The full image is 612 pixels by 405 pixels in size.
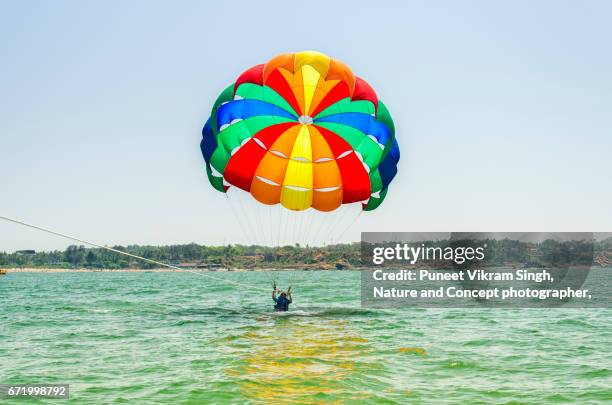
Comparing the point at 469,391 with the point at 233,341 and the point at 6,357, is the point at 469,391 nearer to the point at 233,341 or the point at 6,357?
the point at 233,341

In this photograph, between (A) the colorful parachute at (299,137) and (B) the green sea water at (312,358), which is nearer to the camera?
(B) the green sea water at (312,358)

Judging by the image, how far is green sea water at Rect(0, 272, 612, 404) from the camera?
1262cm

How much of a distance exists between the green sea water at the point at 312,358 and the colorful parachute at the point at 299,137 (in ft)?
15.7

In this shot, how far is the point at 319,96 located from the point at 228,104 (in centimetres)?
316

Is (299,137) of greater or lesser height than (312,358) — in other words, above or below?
above

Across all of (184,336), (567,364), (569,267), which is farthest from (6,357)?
(569,267)

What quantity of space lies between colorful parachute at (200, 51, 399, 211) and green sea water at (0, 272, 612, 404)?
188 inches

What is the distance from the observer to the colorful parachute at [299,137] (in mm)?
19719

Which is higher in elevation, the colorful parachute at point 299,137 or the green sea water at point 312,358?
the colorful parachute at point 299,137

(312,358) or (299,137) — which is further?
(299,137)

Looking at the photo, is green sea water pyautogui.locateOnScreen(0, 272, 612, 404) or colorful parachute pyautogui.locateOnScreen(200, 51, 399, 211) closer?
green sea water pyautogui.locateOnScreen(0, 272, 612, 404)

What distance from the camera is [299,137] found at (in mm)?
20078

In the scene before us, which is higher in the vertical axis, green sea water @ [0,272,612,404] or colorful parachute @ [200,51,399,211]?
colorful parachute @ [200,51,399,211]

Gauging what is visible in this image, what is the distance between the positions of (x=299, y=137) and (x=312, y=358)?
7.60 metres
